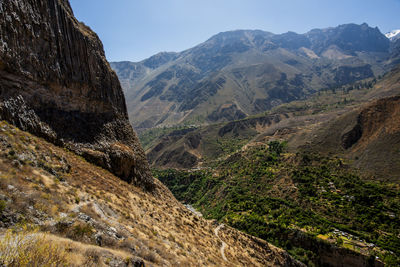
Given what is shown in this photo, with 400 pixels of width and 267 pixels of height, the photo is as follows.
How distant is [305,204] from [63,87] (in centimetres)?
5000

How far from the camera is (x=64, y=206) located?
10719 mm

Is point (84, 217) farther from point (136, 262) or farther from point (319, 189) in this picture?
point (319, 189)

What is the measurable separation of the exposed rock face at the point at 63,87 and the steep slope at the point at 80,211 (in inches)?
69.2

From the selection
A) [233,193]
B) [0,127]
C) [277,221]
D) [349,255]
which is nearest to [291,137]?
[233,193]

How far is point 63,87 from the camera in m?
18.3

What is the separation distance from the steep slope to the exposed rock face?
1758 millimetres

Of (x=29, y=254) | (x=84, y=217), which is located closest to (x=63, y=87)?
(x=84, y=217)

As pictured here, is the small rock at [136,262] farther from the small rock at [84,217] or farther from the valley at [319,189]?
→ the valley at [319,189]

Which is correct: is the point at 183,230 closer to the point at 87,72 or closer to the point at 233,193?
the point at 87,72

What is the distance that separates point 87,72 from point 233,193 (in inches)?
2045

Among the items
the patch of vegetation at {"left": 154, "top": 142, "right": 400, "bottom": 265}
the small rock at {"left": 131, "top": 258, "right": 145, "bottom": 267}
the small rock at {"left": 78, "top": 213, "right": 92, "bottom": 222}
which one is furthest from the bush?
the patch of vegetation at {"left": 154, "top": 142, "right": 400, "bottom": 265}

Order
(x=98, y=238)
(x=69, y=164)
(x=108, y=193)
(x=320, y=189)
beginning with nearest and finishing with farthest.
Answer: (x=98, y=238), (x=69, y=164), (x=108, y=193), (x=320, y=189)

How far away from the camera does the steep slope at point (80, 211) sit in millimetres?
8156

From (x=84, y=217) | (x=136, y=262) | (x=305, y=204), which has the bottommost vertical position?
(x=305, y=204)
